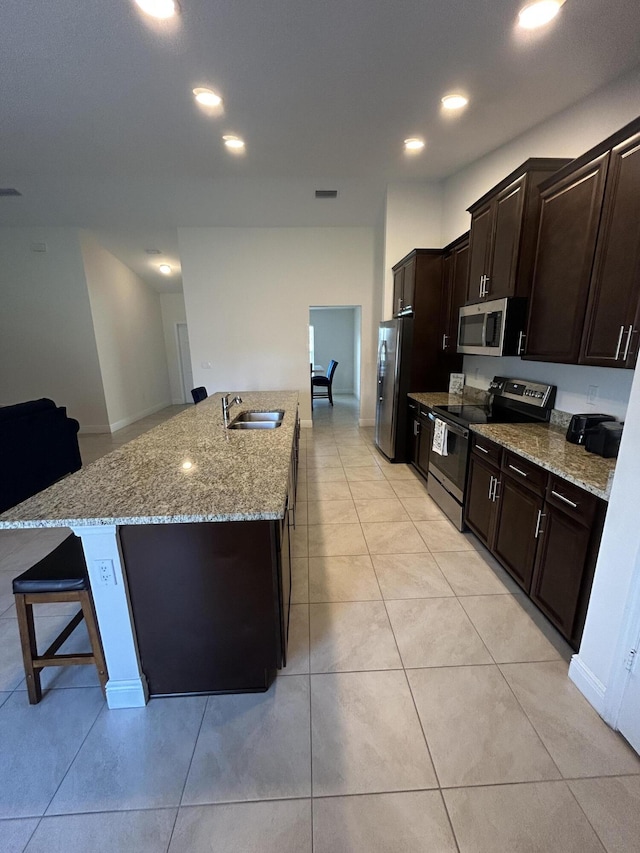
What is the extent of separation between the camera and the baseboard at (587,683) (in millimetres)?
1354

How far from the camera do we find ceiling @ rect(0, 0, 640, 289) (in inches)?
73.5

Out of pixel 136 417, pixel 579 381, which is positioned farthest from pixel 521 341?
pixel 136 417

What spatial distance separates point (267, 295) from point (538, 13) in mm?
4303

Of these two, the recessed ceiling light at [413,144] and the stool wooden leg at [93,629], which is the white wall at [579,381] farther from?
the stool wooden leg at [93,629]

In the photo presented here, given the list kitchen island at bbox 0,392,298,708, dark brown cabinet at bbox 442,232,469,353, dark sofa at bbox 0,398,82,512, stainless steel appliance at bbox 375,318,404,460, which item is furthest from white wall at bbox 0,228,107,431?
dark brown cabinet at bbox 442,232,469,353

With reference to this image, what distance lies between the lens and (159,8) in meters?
1.79

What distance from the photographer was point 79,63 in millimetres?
2191

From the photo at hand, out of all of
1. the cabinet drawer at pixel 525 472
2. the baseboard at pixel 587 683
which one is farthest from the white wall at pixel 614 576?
the cabinet drawer at pixel 525 472

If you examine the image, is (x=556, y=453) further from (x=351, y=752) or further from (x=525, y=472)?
(x=351, y=752)

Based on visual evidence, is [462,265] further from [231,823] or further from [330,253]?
[231,823]

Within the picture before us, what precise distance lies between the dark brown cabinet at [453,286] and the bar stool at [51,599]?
3317 mm

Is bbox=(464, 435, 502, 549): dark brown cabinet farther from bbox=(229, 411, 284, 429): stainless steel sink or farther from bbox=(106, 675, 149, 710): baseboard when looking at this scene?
bbox=(106, 675, 149, 710): baseboard

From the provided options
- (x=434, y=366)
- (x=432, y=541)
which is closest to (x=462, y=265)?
(x=434, y=366)

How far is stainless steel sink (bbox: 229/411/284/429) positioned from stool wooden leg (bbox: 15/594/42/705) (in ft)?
5.45
